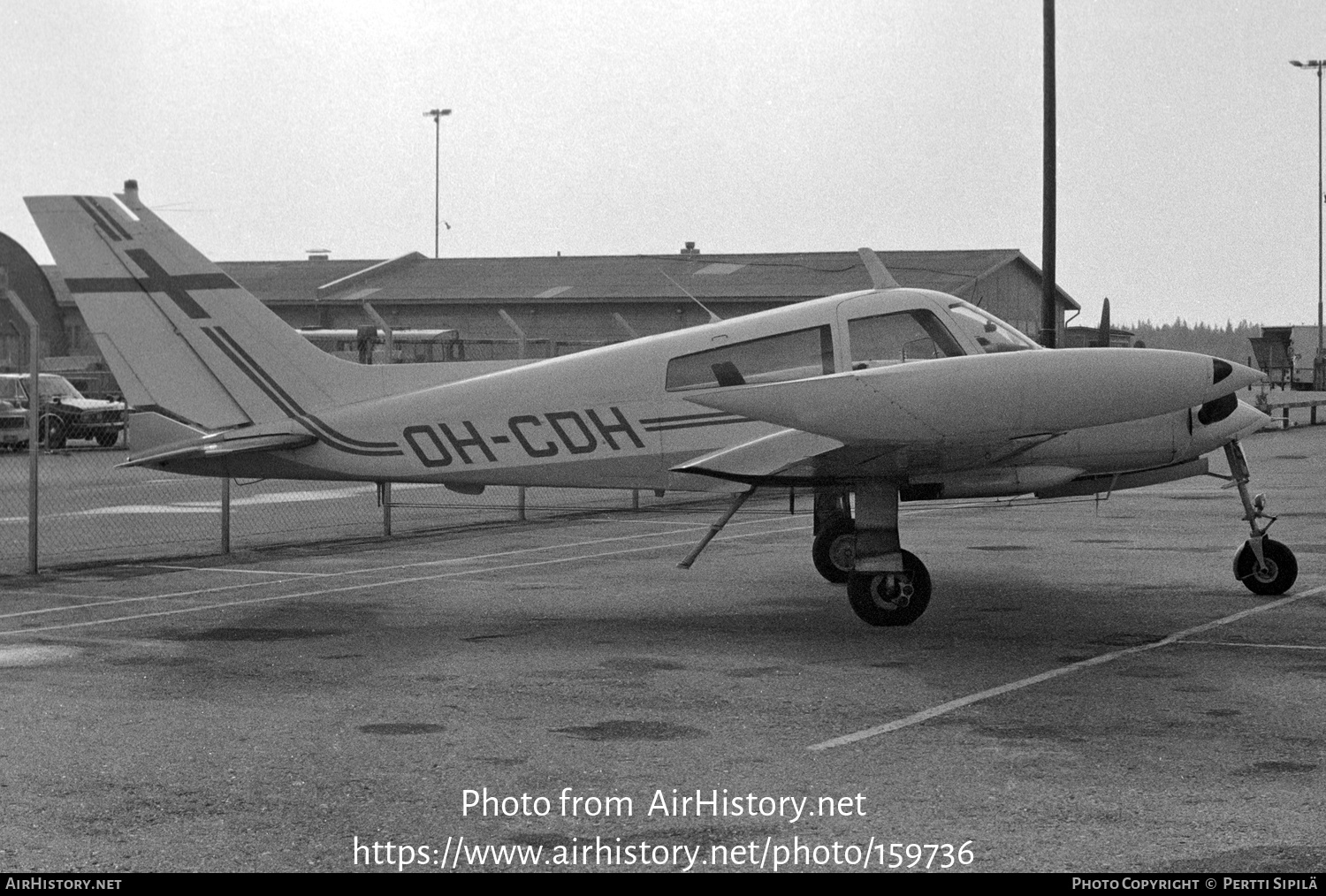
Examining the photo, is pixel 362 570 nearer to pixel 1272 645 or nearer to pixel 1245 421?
pixel 1245 421

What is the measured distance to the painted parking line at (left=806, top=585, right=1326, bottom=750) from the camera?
7656mm

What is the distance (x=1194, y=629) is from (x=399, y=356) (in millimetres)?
30830

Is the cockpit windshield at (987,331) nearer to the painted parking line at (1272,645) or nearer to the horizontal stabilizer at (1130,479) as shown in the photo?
the horizontal stabilizer at (1130,479)

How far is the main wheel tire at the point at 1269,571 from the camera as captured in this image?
A: 40.4 feet

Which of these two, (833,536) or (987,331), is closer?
(987,331)

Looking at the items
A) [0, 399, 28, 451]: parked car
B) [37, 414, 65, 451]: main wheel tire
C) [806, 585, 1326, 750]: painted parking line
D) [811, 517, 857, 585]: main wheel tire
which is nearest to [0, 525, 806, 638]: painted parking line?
[811, 517, 857, 585]: main wheel tire

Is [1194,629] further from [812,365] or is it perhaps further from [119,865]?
[119,865]

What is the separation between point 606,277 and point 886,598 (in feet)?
153

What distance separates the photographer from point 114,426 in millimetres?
37844

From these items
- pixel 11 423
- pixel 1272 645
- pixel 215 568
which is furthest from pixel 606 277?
pixel 1272 645

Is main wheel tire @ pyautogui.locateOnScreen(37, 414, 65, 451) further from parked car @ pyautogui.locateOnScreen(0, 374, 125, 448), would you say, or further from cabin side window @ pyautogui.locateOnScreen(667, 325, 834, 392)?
cabin side window @ pyautogui.locateOnScreen(667, 325, 834, 392)

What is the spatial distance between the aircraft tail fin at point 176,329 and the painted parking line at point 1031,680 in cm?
576

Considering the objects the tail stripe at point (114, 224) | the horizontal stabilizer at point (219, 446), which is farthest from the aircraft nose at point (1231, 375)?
the tail stripe at point (114, 224)

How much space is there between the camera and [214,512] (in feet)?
70.1
